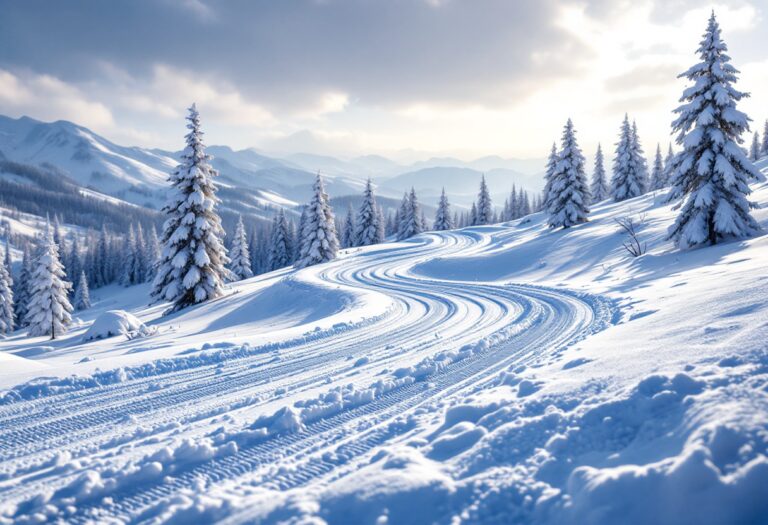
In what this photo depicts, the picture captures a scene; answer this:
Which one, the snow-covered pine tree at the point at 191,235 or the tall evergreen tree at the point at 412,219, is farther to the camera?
the tall evergreen tree at the point at 412,219

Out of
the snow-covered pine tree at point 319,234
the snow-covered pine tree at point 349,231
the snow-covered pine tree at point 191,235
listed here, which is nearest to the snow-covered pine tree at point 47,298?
the snow-covered pine tree at point 191,235

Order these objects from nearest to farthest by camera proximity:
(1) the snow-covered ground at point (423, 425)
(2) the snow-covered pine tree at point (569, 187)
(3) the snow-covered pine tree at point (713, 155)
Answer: (1) the snow-covered ground at point (423, 425)
(3) the snow-covered pine tree at point (713, 155)
(2) the snow-covered pine tree at point (569, 187)

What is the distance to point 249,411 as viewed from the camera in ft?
18.0

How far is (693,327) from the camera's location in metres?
6.29

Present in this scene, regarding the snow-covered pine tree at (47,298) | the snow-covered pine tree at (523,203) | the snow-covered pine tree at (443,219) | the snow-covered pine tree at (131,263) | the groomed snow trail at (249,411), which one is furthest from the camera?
the snow-covered pine tree at (131,263)

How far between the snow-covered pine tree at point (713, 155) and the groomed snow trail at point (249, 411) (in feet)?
32.4

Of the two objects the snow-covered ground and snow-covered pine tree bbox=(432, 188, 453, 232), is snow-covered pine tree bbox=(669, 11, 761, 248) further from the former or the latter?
snow-covered pine tree bbox=(432, 188, 453, 232)

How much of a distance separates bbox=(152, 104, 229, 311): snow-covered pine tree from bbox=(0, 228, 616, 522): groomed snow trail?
1715cm

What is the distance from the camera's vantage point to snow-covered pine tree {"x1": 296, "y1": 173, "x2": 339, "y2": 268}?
4153 cm

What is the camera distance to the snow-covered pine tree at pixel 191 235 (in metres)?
23.9

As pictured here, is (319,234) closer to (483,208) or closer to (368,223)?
(368,223)

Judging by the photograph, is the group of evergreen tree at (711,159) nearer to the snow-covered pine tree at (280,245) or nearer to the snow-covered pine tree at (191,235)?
the snow-covered pine tree at (191,235)

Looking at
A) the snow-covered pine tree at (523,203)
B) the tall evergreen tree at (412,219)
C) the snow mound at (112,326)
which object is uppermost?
the snow-covered pine tree at (523,203)

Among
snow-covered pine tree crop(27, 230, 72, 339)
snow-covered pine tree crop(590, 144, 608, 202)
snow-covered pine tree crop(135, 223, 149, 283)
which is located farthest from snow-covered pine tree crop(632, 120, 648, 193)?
snow-covered pine tree crop(135, 223, 149, 283)
